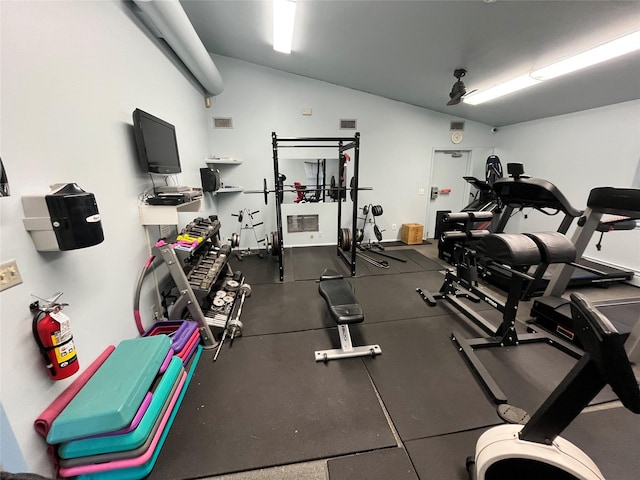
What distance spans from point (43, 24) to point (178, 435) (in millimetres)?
2496

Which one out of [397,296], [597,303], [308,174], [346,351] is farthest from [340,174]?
[597,303]

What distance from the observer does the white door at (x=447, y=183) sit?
5.77 meters

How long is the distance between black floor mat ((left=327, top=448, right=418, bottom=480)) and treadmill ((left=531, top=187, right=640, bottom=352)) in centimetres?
214

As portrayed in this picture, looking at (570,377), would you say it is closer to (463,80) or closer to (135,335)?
(135,335)

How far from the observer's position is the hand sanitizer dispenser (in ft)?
3.90

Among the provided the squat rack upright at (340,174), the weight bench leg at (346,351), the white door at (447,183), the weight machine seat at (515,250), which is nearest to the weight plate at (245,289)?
the squat rack upright at (340,174)

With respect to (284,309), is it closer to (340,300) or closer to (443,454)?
(340,300)

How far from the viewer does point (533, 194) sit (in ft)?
7.93

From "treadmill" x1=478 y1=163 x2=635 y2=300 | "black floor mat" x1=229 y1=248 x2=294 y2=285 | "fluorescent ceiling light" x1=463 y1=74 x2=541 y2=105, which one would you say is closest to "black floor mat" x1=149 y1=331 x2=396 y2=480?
"black floor mat" x1=229 y1=248 x2=294 y2=285

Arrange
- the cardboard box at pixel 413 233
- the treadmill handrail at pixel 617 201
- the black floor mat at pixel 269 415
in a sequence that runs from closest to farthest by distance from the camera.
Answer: the black floor mat at pixel 269 415, the treadmill handrail at pixel 617 201, the cardboard box at pixel 413 233

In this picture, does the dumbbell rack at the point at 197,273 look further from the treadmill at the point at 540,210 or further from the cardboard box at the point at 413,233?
the cardboard box at the point at 413,233

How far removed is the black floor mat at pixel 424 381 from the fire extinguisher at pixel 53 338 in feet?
6.31

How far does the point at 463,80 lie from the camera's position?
11.8 feet

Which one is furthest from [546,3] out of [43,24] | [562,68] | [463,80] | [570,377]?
[43,24]
